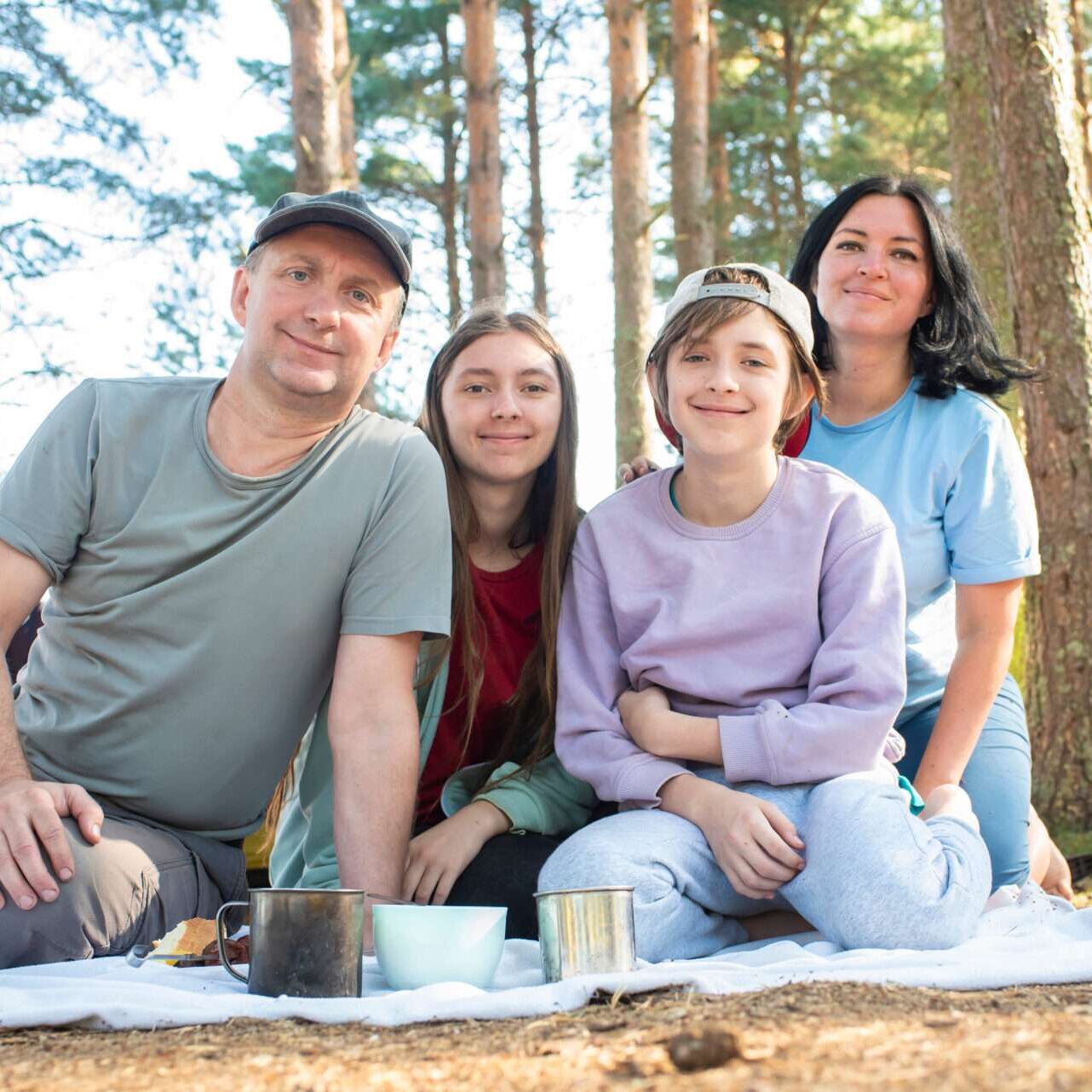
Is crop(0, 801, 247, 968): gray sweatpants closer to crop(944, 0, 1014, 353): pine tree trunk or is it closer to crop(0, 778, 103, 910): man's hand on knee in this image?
crop(0, 778, 103, 910): man's hand on knee

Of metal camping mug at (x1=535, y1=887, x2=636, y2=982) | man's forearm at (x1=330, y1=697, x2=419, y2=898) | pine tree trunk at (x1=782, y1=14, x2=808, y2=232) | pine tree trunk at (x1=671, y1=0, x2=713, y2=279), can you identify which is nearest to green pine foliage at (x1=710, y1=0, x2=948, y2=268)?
pine tree trunk at (x1=782, y1=14, x2=808, y2=232)

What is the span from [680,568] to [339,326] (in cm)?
96

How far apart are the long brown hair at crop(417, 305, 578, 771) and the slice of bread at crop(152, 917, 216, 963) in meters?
0.80

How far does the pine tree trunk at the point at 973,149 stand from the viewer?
6055 mm

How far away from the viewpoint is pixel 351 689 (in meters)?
2.78

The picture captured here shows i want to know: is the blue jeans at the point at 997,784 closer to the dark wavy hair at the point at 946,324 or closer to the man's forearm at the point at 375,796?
the dark wavy hair at the point at 946,324

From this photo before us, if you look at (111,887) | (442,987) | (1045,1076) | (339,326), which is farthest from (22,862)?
(1045,1076)

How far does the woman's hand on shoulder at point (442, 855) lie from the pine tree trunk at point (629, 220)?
6859 millimetres

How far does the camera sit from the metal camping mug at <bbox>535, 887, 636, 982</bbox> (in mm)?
2107

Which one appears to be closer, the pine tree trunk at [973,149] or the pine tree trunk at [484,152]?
the pine tree trunk at [973,149]

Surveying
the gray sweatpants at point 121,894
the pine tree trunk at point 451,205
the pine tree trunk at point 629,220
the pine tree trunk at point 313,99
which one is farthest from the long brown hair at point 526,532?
the pine tree trunk at point 451,205

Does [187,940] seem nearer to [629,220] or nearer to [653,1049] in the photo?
[653,1049]

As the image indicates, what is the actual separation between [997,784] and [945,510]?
0.70m

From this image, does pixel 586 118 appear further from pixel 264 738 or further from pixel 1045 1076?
pixel 1045 1076
